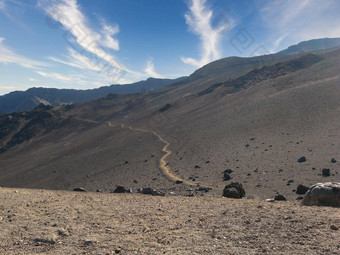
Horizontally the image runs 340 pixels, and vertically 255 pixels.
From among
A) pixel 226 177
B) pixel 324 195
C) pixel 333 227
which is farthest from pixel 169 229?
pixel 226 177

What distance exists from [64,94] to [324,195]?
667ft

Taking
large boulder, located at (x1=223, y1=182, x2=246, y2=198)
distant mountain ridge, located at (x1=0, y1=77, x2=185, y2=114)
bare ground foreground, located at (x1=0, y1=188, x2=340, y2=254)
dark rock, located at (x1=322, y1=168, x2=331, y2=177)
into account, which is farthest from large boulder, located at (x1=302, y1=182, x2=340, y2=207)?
distant mountain ridge, located at (x1=0, y1=77, x2=185, y2=114)

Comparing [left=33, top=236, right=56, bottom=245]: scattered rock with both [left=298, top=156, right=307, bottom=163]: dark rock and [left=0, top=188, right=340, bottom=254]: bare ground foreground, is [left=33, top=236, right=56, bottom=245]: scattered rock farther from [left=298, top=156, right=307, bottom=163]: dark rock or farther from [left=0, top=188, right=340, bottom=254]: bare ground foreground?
[left=298, top=156, right=307, bottom=163]: dark rock

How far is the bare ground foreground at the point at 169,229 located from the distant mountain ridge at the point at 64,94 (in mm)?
172866

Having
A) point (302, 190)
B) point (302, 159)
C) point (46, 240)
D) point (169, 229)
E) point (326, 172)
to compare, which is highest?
point (302, 159)

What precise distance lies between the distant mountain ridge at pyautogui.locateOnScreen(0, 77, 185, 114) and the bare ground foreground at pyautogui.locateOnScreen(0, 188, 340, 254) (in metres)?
173

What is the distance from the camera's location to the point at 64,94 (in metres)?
194

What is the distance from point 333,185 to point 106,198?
7.07m

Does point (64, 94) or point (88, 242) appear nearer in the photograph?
point (88, 242)

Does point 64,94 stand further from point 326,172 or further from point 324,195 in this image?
point 324,195

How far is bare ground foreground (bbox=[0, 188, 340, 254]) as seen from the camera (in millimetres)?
5070

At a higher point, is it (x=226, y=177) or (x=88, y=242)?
(x=226, y=177)

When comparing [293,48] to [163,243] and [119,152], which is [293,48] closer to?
[119,152]

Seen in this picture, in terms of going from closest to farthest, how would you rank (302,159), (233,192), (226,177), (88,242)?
(88,242) < (233,192) < (226,177) < (302,159)
